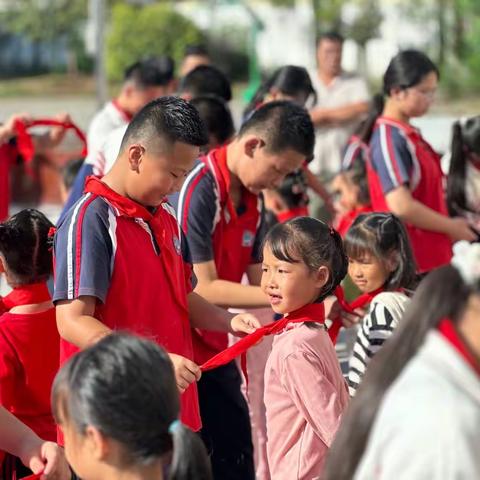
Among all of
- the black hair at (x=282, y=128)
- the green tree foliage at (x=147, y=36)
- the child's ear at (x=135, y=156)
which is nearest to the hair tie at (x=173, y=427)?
the child's ear at (x=135, y=156)

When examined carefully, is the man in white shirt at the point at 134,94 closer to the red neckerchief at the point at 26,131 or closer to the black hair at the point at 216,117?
the red neckerchief at the point at 26,131

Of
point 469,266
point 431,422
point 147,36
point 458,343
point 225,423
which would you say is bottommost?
point 147,36

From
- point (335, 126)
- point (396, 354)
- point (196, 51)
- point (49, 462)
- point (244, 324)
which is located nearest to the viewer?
point (396, 354)

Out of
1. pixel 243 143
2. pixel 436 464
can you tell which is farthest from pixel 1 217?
pixel 436 464

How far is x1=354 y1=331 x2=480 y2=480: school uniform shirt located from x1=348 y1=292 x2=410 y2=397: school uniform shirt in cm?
213

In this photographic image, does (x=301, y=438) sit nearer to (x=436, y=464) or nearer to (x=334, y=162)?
(x=436, y=464)

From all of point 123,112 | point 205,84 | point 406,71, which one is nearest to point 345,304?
point 406,71

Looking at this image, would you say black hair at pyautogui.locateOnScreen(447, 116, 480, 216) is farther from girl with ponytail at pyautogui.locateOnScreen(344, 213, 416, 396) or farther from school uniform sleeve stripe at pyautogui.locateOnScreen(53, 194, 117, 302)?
school uniform sleeve stripe at pyautogui.locateOnScreen(53, 194, 117, 302)

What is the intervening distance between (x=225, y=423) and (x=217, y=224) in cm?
86

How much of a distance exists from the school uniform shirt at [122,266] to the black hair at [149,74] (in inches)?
139

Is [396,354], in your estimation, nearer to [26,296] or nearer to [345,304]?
[26,296]

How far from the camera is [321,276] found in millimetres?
4125

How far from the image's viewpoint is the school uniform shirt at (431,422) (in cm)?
221

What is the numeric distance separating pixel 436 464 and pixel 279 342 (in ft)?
6.04
